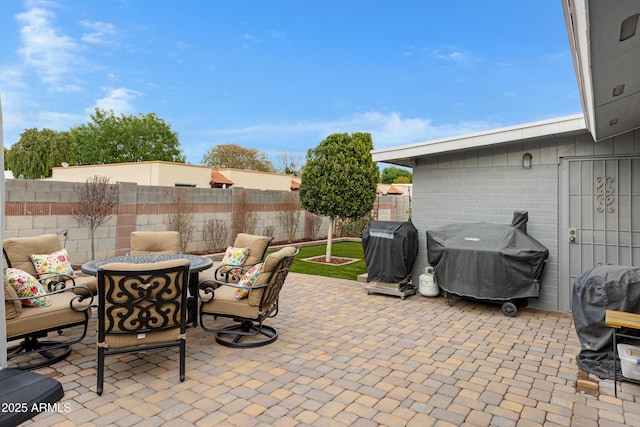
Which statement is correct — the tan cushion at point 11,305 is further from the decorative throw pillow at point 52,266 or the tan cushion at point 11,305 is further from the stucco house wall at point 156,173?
the stucco house wall at point 156,173

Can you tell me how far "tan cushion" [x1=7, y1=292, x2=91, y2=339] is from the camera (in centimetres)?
319

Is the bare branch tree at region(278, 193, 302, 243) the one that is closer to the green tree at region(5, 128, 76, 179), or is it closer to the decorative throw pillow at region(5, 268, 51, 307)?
the decorative throw pillow at region(5, 268, 51, 307)

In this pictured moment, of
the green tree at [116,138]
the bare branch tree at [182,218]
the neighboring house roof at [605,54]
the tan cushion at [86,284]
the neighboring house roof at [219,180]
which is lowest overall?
the tan cushion at [86,284]

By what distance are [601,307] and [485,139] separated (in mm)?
3112

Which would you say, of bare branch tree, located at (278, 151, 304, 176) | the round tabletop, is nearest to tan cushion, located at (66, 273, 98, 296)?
the round tabletop

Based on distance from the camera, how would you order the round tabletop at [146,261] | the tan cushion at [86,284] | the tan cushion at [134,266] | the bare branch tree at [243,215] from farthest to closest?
the bare branch tree at [243,215] < the tan cushion at [86,284] < the round tabletop at [146,261] < the tan cushion at [134,266]

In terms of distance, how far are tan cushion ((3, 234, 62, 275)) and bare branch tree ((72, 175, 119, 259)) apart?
369 centimetres

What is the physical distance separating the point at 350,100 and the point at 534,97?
16.9 m

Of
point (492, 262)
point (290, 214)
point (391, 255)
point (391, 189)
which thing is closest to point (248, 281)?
point (391, 255)

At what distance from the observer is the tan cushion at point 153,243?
18.1ft

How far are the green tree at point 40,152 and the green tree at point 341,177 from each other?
3939 centimetres

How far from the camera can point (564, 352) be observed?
4.02 metres

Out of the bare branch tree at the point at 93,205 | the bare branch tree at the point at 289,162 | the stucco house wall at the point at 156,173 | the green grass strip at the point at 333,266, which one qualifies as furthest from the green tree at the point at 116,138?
the bare branch tree at the point at 93,205

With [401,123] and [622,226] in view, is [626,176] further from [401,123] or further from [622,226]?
[401,123]
